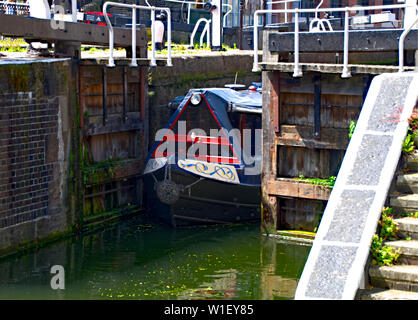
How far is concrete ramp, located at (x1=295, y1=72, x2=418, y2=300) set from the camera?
227 inches

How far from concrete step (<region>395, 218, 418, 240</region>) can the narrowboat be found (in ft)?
28.3

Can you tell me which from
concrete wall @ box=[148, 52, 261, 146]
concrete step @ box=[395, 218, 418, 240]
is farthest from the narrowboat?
concrete step @ box=[395, 218, 418, 240]

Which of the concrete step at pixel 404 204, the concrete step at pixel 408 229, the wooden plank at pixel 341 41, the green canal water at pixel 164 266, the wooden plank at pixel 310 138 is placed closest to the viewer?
the concrete step at pixel 408 229

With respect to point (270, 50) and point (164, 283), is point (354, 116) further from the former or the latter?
point (164, 283)

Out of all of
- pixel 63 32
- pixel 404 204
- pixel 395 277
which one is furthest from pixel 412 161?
pixel 63 32

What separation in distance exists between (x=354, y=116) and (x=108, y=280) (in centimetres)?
521

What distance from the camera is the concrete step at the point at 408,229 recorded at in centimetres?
650

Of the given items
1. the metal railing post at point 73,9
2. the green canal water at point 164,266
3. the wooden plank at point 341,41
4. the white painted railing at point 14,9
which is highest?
the white painted railing at point 14,9

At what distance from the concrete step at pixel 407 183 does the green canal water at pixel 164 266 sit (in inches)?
184

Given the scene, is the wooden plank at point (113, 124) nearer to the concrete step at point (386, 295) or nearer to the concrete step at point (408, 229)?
the concrete step at point (408, 229)

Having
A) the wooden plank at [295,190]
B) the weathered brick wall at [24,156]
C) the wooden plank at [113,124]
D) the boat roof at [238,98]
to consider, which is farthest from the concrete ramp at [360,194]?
the wooden plank at [113,124]

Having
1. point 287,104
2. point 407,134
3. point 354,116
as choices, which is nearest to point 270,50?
point 287,104

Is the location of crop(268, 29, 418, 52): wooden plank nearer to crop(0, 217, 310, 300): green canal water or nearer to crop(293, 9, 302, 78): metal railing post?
crop(293, 9, 302, 78): metal railing post

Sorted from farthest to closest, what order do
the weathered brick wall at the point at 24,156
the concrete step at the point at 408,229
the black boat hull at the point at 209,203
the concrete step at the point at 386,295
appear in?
the black boat hull at the point at 209,203 < the weathered brick wall at the point at 24,156 < the concrete step at the point at 408,229 < the concrete step at the point at 386,295
